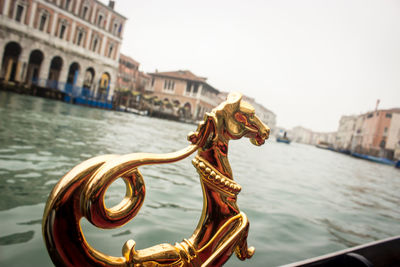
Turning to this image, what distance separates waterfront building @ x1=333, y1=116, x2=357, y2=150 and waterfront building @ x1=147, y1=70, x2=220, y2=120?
39.7 metres

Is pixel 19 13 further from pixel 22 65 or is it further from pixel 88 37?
pixel 88 37

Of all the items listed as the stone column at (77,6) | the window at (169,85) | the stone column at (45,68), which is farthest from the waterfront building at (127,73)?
the stone column at (45,68)

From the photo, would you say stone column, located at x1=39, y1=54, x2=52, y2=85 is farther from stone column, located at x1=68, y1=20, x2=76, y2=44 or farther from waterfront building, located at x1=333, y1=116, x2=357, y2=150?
waterfront building, located at x1=333, y1=116, x2=357, y2=150

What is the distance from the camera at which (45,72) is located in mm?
21609

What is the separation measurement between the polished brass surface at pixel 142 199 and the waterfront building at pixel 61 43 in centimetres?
2083

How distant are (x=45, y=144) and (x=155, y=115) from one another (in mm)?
26722

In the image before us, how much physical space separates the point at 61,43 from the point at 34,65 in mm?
3038

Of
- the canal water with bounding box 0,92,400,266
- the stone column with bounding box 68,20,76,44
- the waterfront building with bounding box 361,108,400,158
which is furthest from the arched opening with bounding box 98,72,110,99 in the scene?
the waterfront building with bounding box 361,108,400,158

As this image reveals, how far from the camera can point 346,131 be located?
68812 millimetres

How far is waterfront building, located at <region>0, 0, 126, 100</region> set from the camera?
65.8 ft

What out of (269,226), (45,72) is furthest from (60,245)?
(45,72)

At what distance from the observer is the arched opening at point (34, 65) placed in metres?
21.6

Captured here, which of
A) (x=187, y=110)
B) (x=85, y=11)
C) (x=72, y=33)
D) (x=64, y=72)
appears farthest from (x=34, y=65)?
(x=187, y=110)

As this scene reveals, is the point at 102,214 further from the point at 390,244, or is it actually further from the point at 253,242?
the point at 390,244
